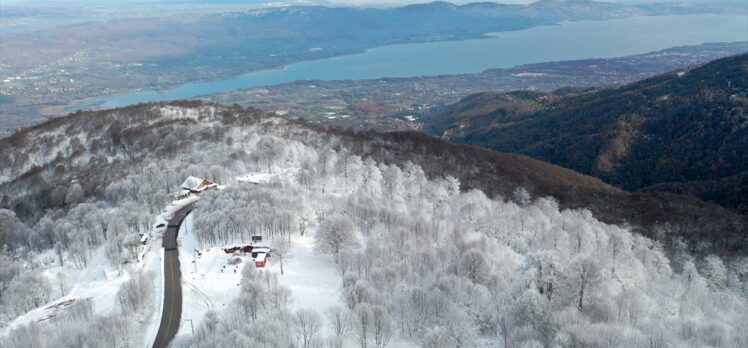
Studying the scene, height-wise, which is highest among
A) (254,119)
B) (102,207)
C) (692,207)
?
(254,119)

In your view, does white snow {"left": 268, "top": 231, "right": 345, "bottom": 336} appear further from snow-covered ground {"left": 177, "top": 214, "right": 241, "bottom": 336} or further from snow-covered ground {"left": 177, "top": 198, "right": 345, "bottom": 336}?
snow-covered ground {"left": 177, "top": 214, "right": 241, "bottom": 336}

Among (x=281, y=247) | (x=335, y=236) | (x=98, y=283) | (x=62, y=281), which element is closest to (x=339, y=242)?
(x=335, y=236)

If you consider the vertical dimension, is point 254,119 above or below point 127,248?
above

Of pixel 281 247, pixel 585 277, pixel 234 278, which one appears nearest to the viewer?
pixel 585 277

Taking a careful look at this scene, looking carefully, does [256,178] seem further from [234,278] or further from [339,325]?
[339,325]

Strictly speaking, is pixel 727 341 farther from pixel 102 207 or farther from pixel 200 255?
pixel 102 207

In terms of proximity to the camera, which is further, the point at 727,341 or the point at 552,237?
the point at 552,237

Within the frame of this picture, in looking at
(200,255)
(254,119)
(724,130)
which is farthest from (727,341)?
(724,130)
